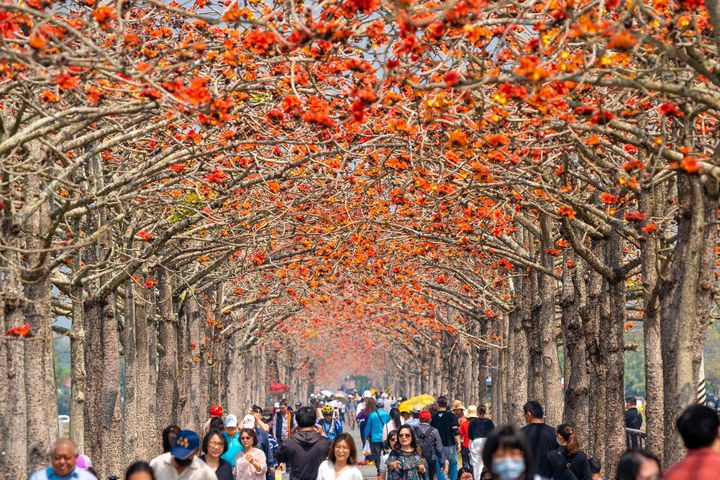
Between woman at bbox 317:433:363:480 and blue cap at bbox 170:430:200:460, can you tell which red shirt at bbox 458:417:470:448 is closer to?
woman at bbox 317:433:363:480

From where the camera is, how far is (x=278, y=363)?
253 feet

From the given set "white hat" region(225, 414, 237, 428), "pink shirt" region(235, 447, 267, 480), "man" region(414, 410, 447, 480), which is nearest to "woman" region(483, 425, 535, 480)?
"pink shirt" region(235, 447, 267, 480)

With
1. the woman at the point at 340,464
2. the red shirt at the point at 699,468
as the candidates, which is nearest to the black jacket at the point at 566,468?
the woman at the point at 340,464

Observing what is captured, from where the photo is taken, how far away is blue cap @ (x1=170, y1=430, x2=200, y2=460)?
31.3ft

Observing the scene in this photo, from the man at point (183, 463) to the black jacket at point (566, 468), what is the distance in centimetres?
368

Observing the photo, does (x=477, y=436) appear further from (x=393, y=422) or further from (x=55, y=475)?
(x=55, y=475)

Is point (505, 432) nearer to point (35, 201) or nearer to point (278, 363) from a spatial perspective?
point (35, 201)

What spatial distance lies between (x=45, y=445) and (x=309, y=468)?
10.0 ft

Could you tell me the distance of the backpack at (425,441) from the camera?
723 inches

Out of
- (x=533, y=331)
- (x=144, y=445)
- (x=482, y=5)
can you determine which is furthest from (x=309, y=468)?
(x=533, y=331)

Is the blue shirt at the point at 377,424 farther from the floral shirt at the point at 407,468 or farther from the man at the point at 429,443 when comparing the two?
the floral shirt at the point at 407,468

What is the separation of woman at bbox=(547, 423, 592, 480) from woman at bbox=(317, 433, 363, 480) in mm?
1842

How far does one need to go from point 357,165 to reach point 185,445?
1026cm

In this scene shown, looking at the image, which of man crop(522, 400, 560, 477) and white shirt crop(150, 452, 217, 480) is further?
man crop(522, 400, 560, 477)
